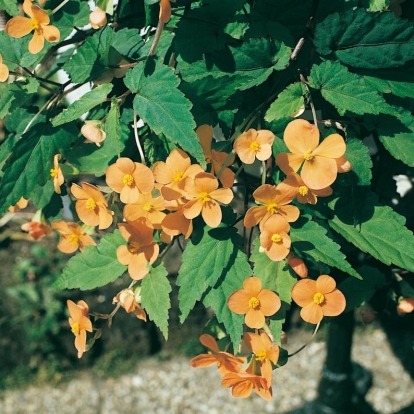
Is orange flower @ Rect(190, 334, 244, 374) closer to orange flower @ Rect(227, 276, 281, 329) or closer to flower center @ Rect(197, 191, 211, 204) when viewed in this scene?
orange flower @ Rect(227, 276, 281, 329)

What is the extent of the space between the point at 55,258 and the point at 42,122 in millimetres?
1698

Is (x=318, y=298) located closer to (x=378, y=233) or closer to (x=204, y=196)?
(x=378, y=233)

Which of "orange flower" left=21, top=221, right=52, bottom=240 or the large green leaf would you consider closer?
the large green leaf

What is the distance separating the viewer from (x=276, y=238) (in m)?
0.76

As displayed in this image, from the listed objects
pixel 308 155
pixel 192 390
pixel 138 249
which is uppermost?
pixel 308 155

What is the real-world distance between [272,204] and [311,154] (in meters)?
0.09

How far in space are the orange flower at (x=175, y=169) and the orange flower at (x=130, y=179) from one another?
1 centimetres

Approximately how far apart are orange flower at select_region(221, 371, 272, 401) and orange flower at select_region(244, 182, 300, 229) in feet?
0.82

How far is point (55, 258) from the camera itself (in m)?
2.56

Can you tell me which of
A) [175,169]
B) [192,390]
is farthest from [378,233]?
[192,390]

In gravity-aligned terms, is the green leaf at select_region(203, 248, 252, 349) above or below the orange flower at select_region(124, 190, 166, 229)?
below

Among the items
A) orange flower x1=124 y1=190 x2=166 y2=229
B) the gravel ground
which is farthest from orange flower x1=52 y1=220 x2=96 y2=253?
the gravel ground

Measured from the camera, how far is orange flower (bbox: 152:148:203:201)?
2.49ft

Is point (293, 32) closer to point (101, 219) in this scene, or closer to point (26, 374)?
point (101, 219)
